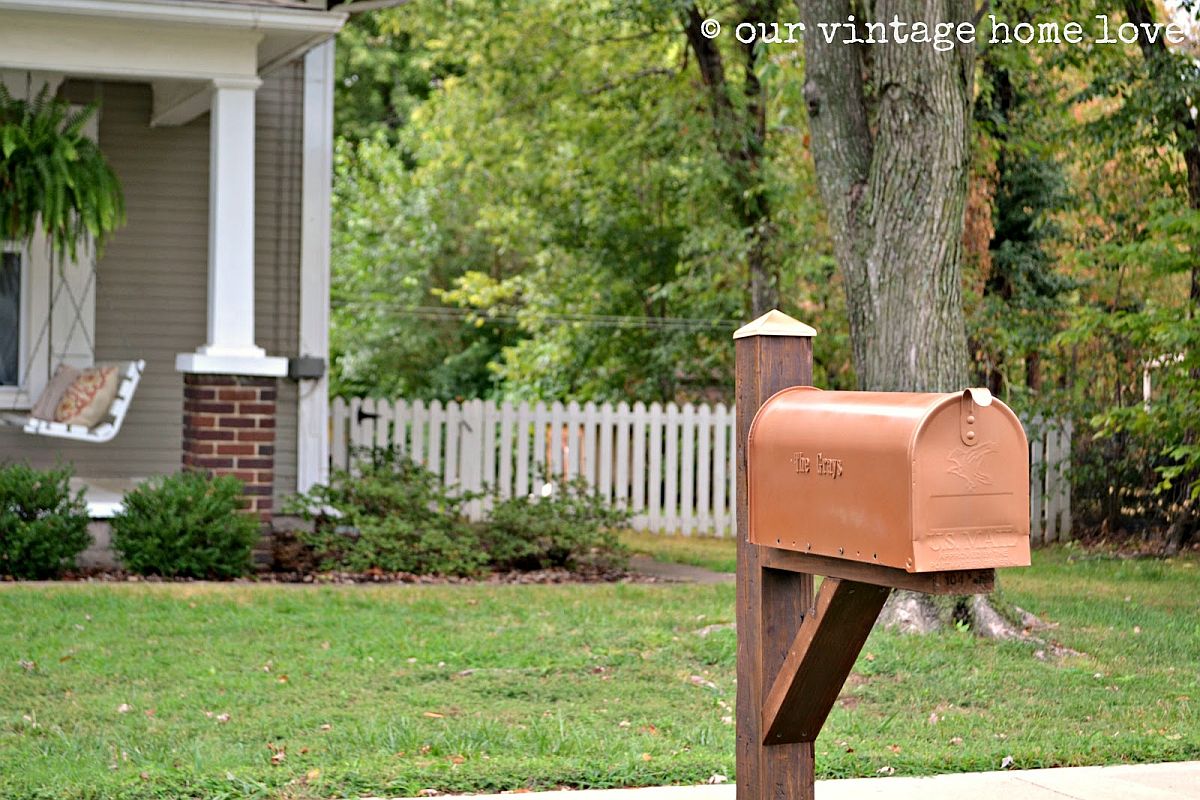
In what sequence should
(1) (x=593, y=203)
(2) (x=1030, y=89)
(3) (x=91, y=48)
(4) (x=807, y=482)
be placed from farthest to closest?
(1) (x=593, y=203)
(2) (x=1030, y=89)
(3) (x=91, y=48)
(4) (x=807, y=482)

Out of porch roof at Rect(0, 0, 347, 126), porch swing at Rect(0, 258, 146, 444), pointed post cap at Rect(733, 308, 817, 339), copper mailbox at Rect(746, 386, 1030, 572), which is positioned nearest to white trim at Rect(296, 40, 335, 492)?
porch roof at Rect(0, 0, 347, 126)

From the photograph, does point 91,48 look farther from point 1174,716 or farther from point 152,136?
point 1174,716

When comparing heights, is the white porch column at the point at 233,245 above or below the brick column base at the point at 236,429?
above

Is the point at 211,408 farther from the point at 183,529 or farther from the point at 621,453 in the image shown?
the point at 621,453

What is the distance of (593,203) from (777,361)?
13156 mm

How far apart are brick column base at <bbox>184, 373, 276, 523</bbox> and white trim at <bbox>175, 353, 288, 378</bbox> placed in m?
0.08

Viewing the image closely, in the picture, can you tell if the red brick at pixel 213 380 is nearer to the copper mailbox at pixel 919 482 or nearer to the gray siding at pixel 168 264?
the gray siding at pixel 168 264

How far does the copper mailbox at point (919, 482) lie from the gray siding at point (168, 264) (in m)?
7.79

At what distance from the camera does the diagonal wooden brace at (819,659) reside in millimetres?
3324

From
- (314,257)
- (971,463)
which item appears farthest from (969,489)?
(314,257)

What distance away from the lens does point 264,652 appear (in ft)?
21.7

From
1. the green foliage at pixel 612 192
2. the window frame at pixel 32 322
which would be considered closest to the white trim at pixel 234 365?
the window frame at pixel 32 322

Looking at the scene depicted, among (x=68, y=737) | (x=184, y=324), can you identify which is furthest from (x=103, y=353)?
(x=68, y=737)

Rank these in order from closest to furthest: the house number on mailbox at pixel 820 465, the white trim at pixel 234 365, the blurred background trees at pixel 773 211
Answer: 1. the house number on mailbox at pixel 820 465
2. the white trim at pixel 234 365
3. the blurred background trees at pixel 773 211
